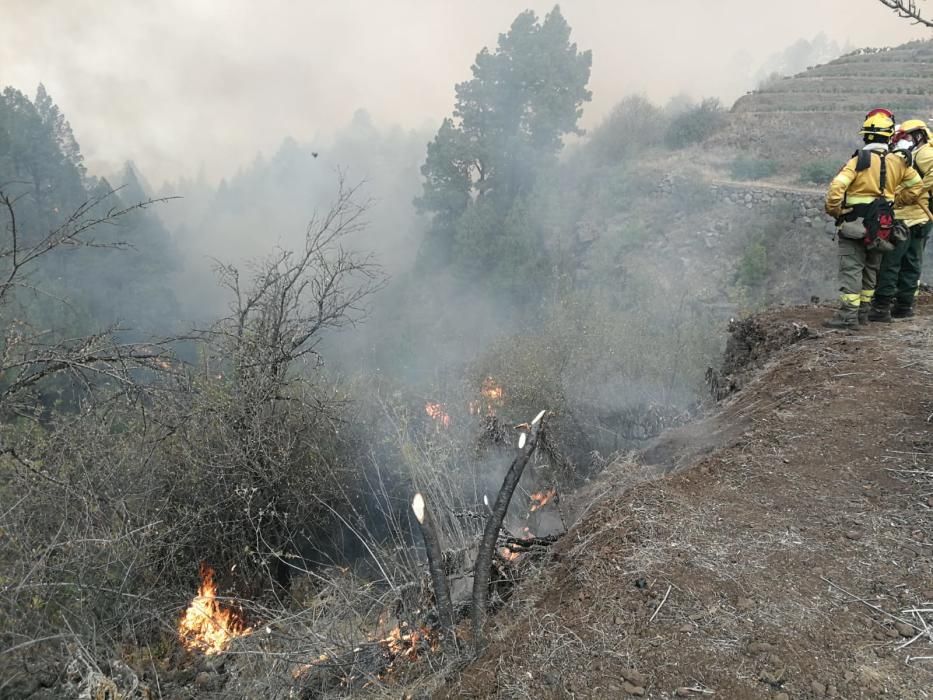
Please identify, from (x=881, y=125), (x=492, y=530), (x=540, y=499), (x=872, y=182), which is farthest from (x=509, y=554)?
(x=881, y=125)

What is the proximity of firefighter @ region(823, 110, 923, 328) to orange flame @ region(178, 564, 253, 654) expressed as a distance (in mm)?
7358

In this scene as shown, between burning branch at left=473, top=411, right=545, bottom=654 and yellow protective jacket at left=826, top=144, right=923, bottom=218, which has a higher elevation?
yellow protective jacket at left=826, top=144, right=923, bottom=218

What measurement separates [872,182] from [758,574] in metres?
4.84

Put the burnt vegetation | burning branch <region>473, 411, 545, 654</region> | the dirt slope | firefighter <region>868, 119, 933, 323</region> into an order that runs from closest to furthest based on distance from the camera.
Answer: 1. the dirt slope
2. burning branch <region>473, 411, 545, 654</region>
3. the burnt vegetation
4. firefighter <region>868, 119, 933, 323</region>

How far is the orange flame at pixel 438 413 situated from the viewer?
12676 mm

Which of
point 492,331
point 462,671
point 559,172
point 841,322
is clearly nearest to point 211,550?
point 462,671

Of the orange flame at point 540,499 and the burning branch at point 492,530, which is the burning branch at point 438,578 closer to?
the burning branch at point 492,530

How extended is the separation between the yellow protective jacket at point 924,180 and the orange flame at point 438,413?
8.85m

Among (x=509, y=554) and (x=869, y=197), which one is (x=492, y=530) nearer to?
(x=509, y=554)

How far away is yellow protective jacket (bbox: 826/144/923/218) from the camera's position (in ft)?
19.1

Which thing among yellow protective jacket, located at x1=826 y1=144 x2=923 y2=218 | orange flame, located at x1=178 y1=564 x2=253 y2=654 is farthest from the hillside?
orange flame, located at x1=178 y1=564 x2=253 y2=654

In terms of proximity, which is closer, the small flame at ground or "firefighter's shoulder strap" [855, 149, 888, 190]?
"firefighter's shoulder strap" [855, 149, 888, 190]

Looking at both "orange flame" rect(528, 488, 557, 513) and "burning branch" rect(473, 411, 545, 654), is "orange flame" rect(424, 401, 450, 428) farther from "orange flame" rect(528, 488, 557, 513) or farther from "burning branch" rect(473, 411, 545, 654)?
"burning branch" rect(473, 411, 545, 654)

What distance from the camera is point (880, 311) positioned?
6.43 metres
